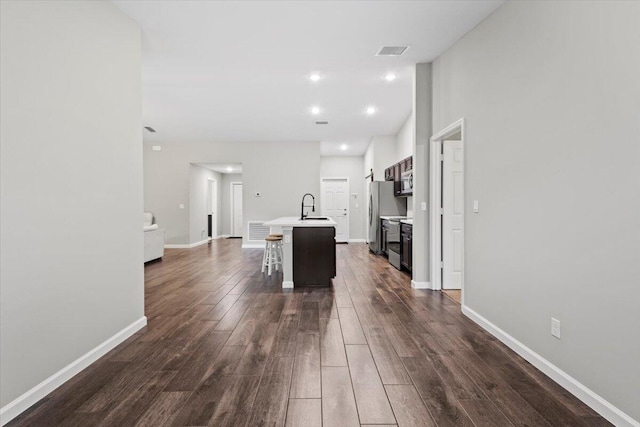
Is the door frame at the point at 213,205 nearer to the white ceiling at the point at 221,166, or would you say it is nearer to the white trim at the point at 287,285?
the white ceiling at the point at 221,166

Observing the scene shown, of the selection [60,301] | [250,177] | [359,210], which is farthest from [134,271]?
[359,210]

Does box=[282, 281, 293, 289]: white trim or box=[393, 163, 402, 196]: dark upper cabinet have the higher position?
box=[393, 163, 402, 196]: dark upper cabinet

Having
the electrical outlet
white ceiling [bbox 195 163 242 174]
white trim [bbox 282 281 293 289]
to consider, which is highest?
white ceiling [bbox 195 163 242 174]

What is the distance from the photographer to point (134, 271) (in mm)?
2859

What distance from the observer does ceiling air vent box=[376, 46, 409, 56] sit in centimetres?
361

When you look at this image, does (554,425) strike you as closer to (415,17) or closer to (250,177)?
(415,17)

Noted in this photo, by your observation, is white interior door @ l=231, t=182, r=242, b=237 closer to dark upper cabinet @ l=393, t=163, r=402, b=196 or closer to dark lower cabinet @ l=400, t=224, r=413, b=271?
dark upper cabinet @ l=393, t=163, r=402, b=196

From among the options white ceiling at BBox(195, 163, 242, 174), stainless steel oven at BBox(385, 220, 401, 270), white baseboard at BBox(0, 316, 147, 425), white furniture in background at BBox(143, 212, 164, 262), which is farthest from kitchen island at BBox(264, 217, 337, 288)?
white ceiling at BBox(195, 163, 242, 174)

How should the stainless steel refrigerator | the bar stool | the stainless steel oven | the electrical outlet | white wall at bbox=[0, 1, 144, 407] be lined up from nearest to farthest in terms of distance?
white wall at bbox=[0, 1, 144, 407] → the electrical outlet → the bar stool → the stainless steel oven → the stainless steel refrigerator

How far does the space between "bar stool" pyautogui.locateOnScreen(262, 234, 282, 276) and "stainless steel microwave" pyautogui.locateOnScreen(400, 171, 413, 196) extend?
249 cm

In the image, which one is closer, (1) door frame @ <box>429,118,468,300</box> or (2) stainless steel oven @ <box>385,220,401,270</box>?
(1) door frame @ <box>429,118,468,300</box>

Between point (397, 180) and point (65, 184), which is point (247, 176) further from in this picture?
point (65, 184)

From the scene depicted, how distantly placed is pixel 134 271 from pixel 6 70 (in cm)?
172

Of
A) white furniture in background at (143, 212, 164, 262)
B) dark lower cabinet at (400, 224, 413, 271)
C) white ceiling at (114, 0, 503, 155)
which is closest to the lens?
white ceiling at (114, 0, 503, 155)
